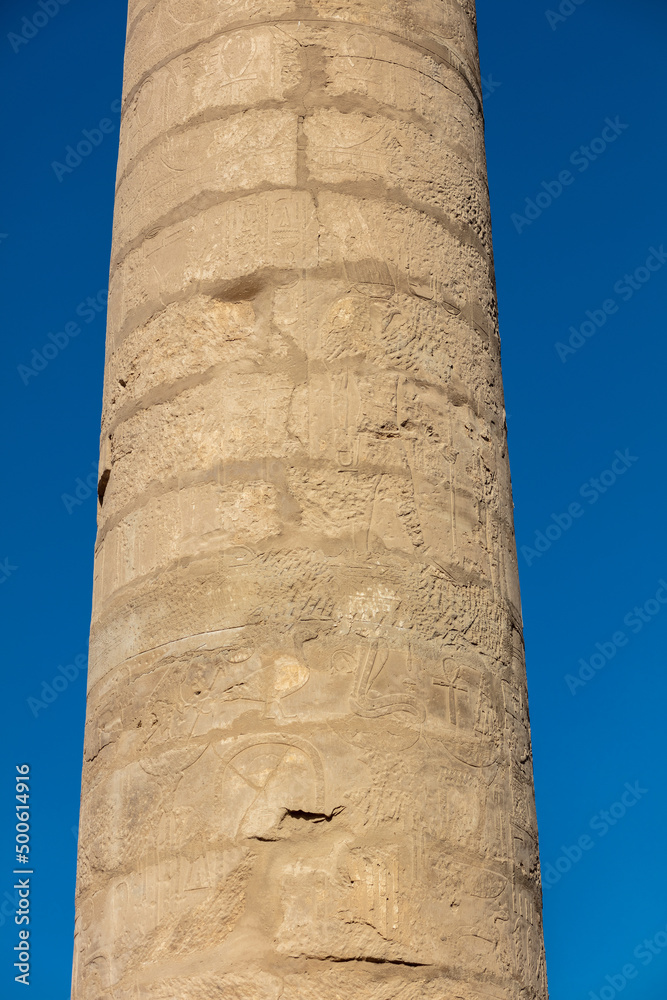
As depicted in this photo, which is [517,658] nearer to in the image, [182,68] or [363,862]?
[363,862]

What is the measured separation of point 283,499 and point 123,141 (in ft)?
4.65

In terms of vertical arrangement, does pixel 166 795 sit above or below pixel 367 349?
below

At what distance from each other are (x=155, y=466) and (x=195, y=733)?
2.24 feet

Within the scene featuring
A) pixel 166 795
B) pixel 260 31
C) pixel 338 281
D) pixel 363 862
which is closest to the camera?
pixel 363 862

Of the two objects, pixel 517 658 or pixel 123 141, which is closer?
pixel 517 658

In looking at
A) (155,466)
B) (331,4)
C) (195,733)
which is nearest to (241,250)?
(155,466)

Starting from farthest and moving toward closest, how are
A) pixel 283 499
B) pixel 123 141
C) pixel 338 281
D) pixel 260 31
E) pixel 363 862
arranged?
pixel 123 141 < pixel 260 31 < pixel 338 281 < pixel 283 499 < pixel 363 862

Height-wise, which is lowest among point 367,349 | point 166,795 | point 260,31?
point 166,795

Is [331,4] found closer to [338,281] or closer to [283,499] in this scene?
[338,281]

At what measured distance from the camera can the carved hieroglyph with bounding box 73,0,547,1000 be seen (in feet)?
7.20

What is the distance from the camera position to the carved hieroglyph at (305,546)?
86.4 inches

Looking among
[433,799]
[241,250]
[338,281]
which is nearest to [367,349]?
[338,281]

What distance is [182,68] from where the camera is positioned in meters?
3.08

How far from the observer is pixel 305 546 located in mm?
2447
